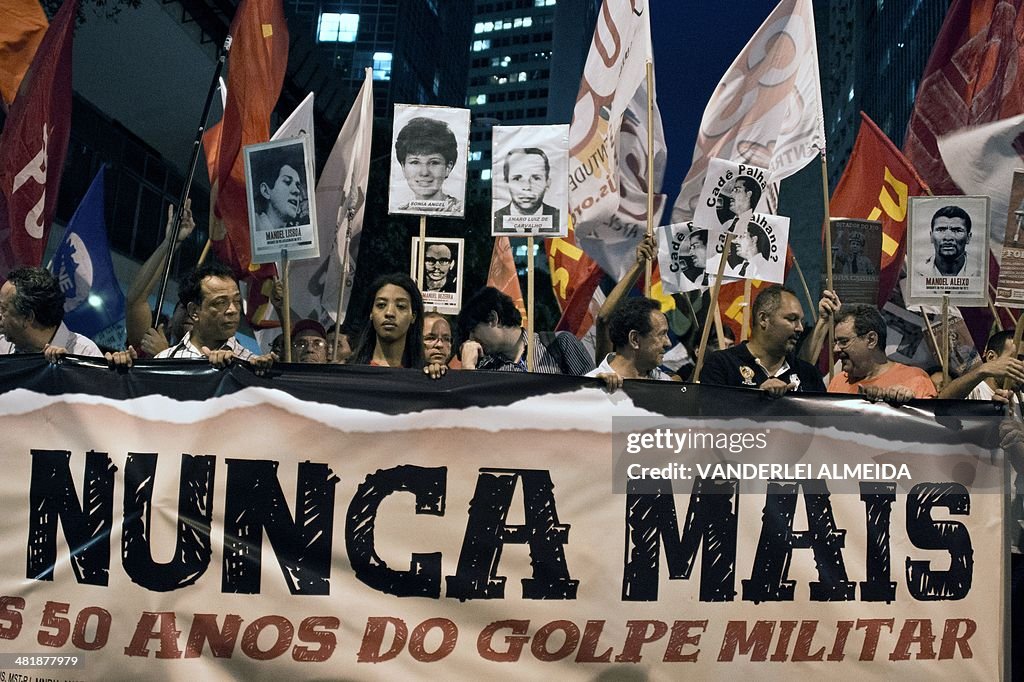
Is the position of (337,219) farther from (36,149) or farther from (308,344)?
(36,149)

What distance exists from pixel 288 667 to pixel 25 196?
4134mm

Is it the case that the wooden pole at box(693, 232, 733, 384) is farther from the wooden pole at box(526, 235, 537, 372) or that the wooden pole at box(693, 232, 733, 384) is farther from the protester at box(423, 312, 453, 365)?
the protester at box(423, 312, 453, 365)

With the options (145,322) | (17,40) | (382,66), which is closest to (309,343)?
(145,322)

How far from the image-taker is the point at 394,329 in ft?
17.0

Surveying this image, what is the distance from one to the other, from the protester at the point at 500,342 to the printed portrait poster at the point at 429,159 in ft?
2.25

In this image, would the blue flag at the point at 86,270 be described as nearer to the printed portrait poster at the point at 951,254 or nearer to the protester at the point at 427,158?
the protester at the point at 427,158

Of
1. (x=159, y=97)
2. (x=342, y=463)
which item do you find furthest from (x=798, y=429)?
(x=159, y=97)

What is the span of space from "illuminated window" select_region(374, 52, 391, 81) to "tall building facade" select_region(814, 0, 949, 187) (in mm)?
32091

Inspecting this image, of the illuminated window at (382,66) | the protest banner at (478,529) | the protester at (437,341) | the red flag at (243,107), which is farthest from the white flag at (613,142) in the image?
the illuminated window at (382,66)

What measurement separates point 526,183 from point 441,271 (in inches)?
79.2

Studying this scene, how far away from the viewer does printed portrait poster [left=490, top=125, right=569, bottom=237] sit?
21.9 feet

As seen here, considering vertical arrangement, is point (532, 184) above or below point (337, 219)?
above

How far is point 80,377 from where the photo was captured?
4.59 meters

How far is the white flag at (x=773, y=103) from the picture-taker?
704 cm
